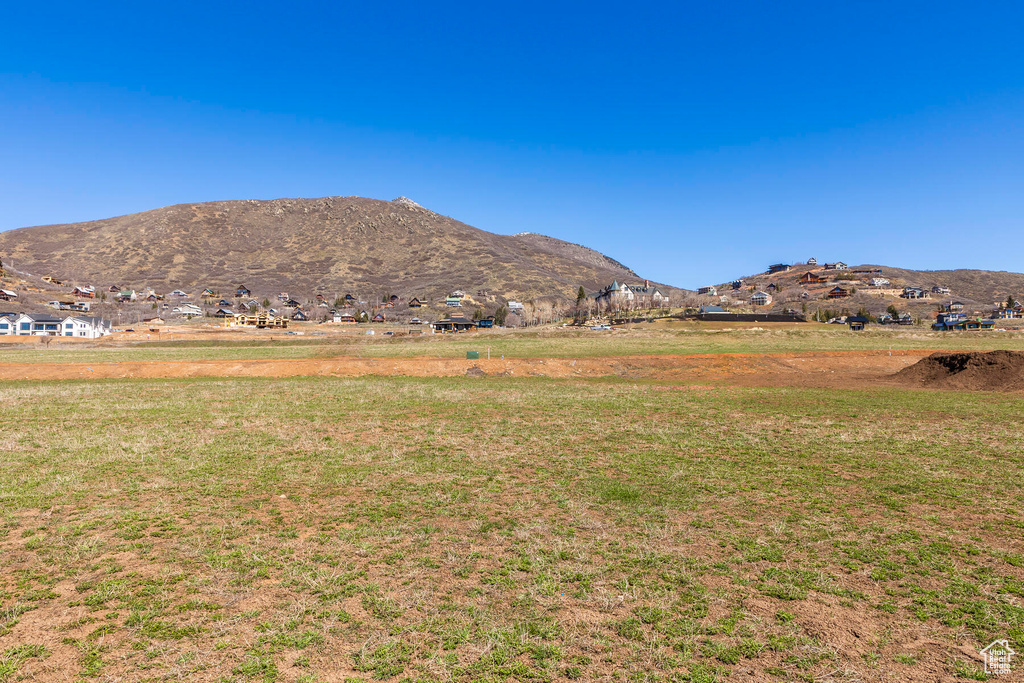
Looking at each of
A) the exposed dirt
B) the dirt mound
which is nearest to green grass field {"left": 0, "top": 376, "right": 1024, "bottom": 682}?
the dirt mound

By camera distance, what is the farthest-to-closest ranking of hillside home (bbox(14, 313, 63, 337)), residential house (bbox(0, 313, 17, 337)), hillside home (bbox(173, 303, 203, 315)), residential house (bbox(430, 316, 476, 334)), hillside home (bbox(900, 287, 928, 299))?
hillside home (bbox(900, 287, 928, 299))
hillside home (bbox(173, 303, 203, 315))
residential house (bbox(430, 316, 476, 334))
hillside home (bbox(14, 313, 63, 337))
residential house (bbox(0, 313, 17, 337))

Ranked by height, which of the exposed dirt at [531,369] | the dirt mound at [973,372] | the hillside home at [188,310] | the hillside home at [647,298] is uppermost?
the hillside home at [647,298]

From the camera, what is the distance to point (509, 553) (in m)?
7.43

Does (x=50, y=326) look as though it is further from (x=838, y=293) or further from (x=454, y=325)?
(x=838, y=293)

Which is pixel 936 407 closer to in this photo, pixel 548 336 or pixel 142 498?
pixel 142 498

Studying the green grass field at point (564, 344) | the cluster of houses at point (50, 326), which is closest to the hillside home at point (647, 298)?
the green grass field at point (564, 344)

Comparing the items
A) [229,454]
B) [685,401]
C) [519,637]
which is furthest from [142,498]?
[685,401]

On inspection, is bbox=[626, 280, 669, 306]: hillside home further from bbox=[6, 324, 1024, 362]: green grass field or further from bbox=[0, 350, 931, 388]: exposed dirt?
bbox=[0, 350, 931, 388]: exposed dirt

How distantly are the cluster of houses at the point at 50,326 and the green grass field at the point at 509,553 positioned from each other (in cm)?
9655

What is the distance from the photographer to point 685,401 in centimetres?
2273

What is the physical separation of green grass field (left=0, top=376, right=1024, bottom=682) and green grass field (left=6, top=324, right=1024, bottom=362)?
37.4 m

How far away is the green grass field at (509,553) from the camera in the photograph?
5.06 metres

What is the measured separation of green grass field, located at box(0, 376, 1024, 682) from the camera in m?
5.06

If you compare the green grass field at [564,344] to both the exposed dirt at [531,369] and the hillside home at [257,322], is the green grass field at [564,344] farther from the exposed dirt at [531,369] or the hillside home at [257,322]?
the hillside home at [257,322]
